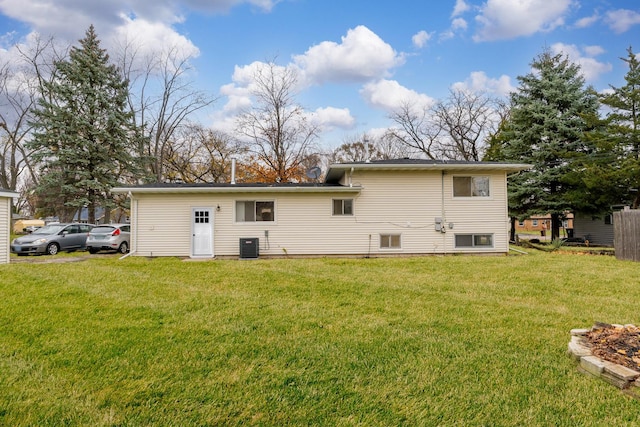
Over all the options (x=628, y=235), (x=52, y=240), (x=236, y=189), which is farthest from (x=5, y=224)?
(x=628, y=235)

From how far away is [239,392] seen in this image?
2.64 metres

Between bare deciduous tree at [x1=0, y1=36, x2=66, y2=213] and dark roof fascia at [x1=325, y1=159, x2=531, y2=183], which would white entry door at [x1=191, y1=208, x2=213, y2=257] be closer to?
dark roof fascia at [x1=325, y1=159, x2=531, y2=183]

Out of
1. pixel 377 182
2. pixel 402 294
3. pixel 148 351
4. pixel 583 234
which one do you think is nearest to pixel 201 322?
pixel 148 351

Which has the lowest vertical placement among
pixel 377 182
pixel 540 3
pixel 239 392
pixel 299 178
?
pixel 239 392

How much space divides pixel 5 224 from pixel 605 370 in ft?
→ 45.1

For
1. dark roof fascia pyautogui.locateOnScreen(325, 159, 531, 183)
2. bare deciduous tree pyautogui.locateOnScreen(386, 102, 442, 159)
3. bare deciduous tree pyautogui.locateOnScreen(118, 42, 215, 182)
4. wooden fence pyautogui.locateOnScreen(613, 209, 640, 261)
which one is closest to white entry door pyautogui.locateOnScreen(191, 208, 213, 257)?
dark roof fascia pyautogui.locateOnScreen(325, 159, 531, 183)

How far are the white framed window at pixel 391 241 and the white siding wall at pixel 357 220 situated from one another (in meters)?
0.14

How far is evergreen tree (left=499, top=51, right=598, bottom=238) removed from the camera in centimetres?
1761

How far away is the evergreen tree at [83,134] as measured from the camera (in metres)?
19.9

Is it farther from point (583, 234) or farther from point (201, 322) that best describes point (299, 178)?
point (201, 322)

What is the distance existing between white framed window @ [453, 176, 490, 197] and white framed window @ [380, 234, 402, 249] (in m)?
2.58

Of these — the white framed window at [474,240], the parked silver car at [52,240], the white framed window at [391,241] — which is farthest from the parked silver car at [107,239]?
the white framed window at [474,240]

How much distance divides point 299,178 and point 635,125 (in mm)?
19307

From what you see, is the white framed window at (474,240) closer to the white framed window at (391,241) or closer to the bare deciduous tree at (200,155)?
the white framed window at (391,241)
